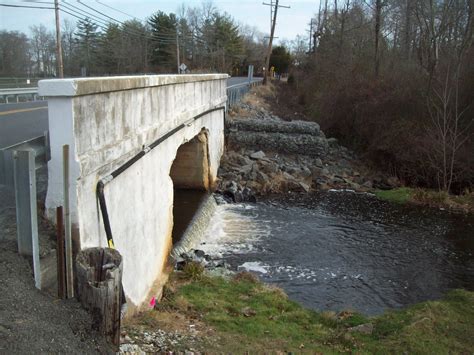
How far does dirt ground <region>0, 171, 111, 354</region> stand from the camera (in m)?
3.84

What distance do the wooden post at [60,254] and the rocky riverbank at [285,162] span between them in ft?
45.0

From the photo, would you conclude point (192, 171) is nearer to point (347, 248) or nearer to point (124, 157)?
point (347, 248)

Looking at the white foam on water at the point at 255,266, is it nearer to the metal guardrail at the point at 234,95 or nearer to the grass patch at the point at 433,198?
the grass patch at the point at 433,198

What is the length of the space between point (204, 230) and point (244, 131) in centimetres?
1108

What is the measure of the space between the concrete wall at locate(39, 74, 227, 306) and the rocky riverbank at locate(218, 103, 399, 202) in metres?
8.07

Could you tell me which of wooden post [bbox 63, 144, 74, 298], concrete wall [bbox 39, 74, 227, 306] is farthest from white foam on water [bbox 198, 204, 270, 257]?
wooden post [bbox 63, 144, 74, 298]

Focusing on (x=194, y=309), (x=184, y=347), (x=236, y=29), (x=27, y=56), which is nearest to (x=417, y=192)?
(x=194, y=309)

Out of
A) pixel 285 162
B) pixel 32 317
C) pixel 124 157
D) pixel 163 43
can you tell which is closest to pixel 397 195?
pixel 285 162

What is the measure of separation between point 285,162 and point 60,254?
1905 cm

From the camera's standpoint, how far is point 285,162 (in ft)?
77.0

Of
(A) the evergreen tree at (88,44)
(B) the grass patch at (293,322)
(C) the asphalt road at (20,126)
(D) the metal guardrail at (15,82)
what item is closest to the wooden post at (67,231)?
(B) the grass patch at (293,322)

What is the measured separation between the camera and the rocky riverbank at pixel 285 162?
67.4 feet

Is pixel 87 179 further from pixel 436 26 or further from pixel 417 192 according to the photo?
pixel 436 26

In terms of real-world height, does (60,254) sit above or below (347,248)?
above
